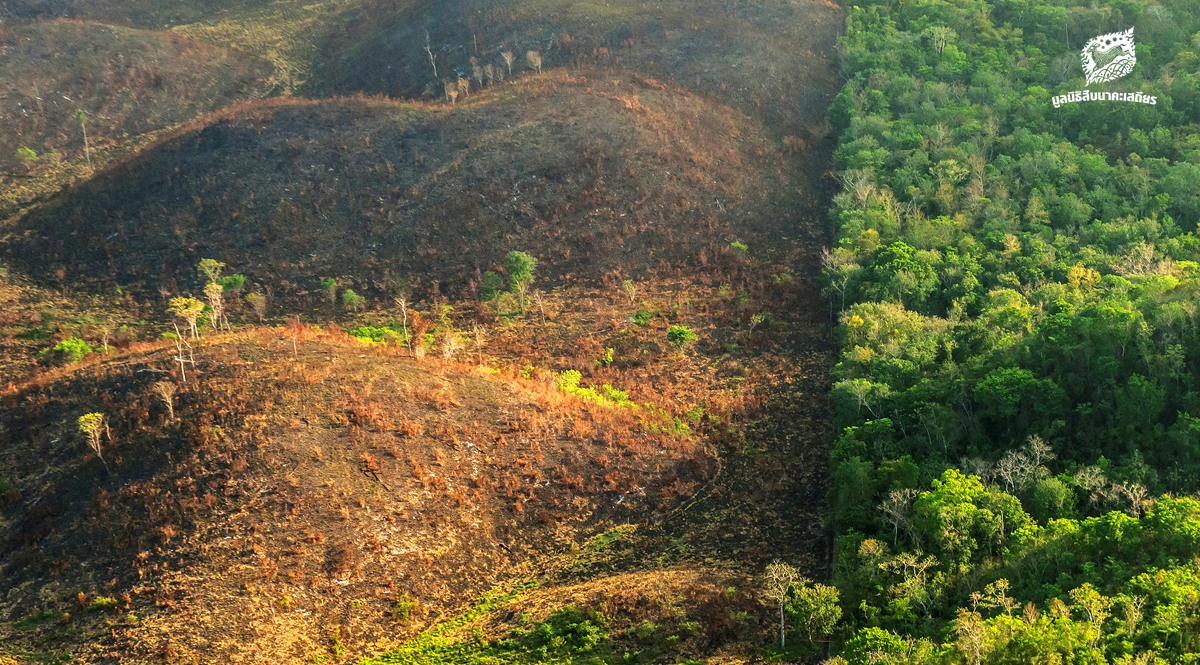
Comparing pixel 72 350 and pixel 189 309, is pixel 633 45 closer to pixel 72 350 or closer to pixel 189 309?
pixel 189 309

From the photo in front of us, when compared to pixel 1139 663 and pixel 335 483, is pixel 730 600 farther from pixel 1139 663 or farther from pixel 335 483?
pixel 335 483

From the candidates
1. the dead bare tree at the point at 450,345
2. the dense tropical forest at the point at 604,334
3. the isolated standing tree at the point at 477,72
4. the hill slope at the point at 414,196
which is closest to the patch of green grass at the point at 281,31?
the dense tropical forest at the point at 604,334

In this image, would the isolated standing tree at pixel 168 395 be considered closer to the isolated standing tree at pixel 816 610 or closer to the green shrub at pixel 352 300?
the green shrub at pixel 352 300


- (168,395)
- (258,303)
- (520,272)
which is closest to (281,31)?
(258,303)

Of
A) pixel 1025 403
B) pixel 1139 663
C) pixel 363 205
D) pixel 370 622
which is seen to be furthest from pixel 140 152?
pixel 1139 663

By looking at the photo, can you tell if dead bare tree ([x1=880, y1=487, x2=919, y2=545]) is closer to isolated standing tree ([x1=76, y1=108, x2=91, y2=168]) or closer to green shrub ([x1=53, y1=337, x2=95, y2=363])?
green shrub ([x1=53, y1=337, x2=95, y2=363])

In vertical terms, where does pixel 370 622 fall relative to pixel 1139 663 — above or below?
below
